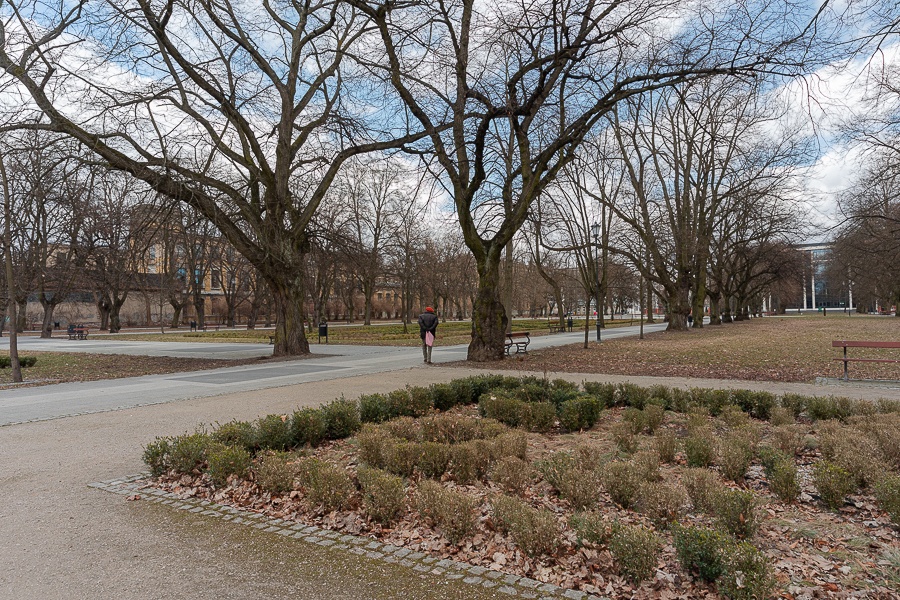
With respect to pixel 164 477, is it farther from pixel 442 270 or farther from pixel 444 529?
pixel 442 270

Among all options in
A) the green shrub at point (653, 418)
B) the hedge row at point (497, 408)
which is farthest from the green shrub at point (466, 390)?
the green shrub at point (653, 418)

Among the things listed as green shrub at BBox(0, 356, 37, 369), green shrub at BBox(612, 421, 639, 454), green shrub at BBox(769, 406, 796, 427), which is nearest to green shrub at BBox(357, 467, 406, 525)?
green shrub at BBox(612, 421, 639, 454)

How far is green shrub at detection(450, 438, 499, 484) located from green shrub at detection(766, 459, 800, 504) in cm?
242

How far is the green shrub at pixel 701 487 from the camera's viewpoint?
4180 mm

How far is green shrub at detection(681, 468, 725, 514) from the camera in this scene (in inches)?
165

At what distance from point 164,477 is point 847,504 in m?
6.13

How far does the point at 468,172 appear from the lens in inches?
663

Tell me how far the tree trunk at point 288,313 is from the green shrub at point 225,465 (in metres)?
13.8

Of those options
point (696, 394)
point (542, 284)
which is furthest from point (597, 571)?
point (542, 284)

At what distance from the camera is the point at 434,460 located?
527 centimetres

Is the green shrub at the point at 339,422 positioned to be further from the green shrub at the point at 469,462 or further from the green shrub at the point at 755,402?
the green shrub at the point at 755,402

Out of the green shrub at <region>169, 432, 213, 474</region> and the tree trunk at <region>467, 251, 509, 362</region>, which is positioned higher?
the tree trunk at <region>467, 251, 509, 362</region>

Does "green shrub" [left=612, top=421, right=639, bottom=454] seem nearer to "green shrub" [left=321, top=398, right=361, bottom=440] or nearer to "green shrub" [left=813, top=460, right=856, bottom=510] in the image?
"green shrub" [left=813, top=460, right=856, bottom=510]

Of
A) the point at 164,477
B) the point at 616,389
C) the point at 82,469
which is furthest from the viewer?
the point at 616,389
